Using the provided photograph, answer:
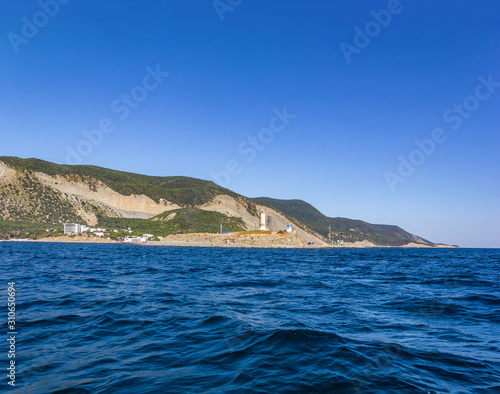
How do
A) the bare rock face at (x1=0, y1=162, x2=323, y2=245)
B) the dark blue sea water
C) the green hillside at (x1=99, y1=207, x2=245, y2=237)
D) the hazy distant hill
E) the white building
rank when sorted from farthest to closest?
the green hillside at (x1=99, y1=207, x2=245, y2=237) < the hazy distant hill < the bare rock face at (x1=0, y1=162, x2=323, y2=245) < the white building < the dark blue sea water

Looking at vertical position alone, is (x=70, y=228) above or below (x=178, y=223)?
below

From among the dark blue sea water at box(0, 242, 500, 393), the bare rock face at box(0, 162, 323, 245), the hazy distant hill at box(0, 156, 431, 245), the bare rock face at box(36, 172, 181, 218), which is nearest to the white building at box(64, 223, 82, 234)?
the hazy distant hill at box(0, 156, 431, 245)

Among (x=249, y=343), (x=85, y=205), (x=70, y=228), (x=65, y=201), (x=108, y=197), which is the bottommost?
(x=249, y=343)

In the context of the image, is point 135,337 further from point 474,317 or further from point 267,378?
point 474,317

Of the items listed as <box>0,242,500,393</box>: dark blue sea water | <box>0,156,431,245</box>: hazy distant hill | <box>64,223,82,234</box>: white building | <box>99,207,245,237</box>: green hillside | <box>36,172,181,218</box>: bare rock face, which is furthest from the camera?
<box>36,172,181,218</box>: bare rock face

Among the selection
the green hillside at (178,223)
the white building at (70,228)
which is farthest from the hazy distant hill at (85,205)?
the white building at (70,228)

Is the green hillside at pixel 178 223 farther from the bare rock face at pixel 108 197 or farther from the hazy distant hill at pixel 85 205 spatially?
the bare rock face at pixel 108 197

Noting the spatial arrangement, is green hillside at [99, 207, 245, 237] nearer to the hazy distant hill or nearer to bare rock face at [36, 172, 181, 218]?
the hazy distant hill

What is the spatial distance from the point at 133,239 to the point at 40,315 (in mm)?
120818

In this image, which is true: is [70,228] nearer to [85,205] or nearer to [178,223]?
[85,205]

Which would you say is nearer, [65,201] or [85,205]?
[65,201]

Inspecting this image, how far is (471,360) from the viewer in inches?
301

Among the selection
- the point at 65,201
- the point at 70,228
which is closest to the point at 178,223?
the point at 70,228

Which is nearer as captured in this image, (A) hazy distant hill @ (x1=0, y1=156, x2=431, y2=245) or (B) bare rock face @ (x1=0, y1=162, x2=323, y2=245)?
(B) bare rock face @ (x1=0, y1=162, x2=323, y2=245)
